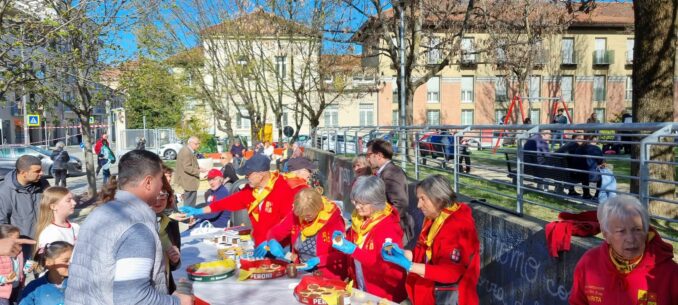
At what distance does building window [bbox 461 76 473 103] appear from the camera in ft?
152

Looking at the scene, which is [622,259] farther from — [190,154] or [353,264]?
[190,154]

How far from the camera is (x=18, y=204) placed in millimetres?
5238

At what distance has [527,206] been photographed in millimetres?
7320

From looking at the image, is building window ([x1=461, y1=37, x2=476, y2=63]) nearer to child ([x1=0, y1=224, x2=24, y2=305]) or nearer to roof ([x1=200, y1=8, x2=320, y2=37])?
roof ([x1=200, y1=8, x2=320, y2=37])

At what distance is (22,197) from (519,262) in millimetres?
4739

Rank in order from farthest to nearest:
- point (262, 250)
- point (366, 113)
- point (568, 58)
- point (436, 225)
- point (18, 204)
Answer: point (366, 113) → point (568, 58) → point (18, 204) → point (262, 250) → point (436, 225)

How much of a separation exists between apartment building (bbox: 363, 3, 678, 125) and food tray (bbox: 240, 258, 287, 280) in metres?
41.5

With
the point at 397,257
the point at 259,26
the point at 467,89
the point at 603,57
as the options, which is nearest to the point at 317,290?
the point at 397,257

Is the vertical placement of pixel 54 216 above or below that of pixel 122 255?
below

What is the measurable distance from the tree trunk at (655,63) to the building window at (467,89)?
1588 inches

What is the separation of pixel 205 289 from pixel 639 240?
2.91 metres

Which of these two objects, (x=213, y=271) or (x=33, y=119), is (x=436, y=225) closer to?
(x=213, y=271)

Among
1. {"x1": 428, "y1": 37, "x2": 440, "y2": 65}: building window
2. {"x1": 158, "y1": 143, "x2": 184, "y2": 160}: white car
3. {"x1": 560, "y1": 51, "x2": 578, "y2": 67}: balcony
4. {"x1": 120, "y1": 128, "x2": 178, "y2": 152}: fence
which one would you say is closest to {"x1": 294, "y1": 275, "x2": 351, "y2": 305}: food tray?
{"x1": 428, "y1": 37, "x2": 440, "y2": 65}: building window

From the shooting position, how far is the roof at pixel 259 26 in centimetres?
1852
